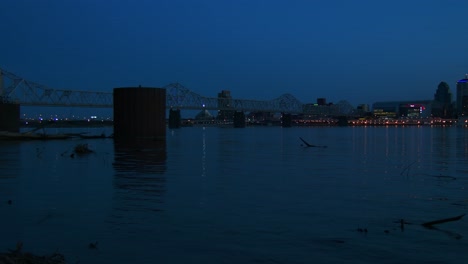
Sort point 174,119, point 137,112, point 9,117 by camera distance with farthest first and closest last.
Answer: point 174,119
point 9,117
point 137,112

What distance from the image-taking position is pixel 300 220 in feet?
36.5

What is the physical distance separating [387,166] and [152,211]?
16.3m

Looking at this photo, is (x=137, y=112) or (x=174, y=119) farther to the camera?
(x=174, y=119)

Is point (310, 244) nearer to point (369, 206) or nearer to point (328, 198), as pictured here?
point (369, 206)

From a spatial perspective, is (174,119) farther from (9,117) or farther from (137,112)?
(137,112)

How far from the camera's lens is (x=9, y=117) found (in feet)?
208

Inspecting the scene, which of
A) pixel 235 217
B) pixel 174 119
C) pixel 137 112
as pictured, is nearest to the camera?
pixel 235 217

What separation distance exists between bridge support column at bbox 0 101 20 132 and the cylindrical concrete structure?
13.5 meters

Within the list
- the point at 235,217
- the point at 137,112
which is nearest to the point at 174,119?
the point at 137,112

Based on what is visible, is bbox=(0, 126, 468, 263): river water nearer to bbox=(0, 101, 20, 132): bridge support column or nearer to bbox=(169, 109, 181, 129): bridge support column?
bbox=(0, 101, 20, 132): bridge support column

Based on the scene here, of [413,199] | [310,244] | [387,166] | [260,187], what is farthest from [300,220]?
[387,166]

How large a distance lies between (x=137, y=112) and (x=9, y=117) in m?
16.4

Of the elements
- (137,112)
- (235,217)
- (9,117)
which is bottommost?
(235,217)

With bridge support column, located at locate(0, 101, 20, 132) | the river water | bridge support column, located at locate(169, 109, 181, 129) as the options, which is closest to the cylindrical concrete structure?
bridge support column, located at locate(0, 101, 20, 132)
